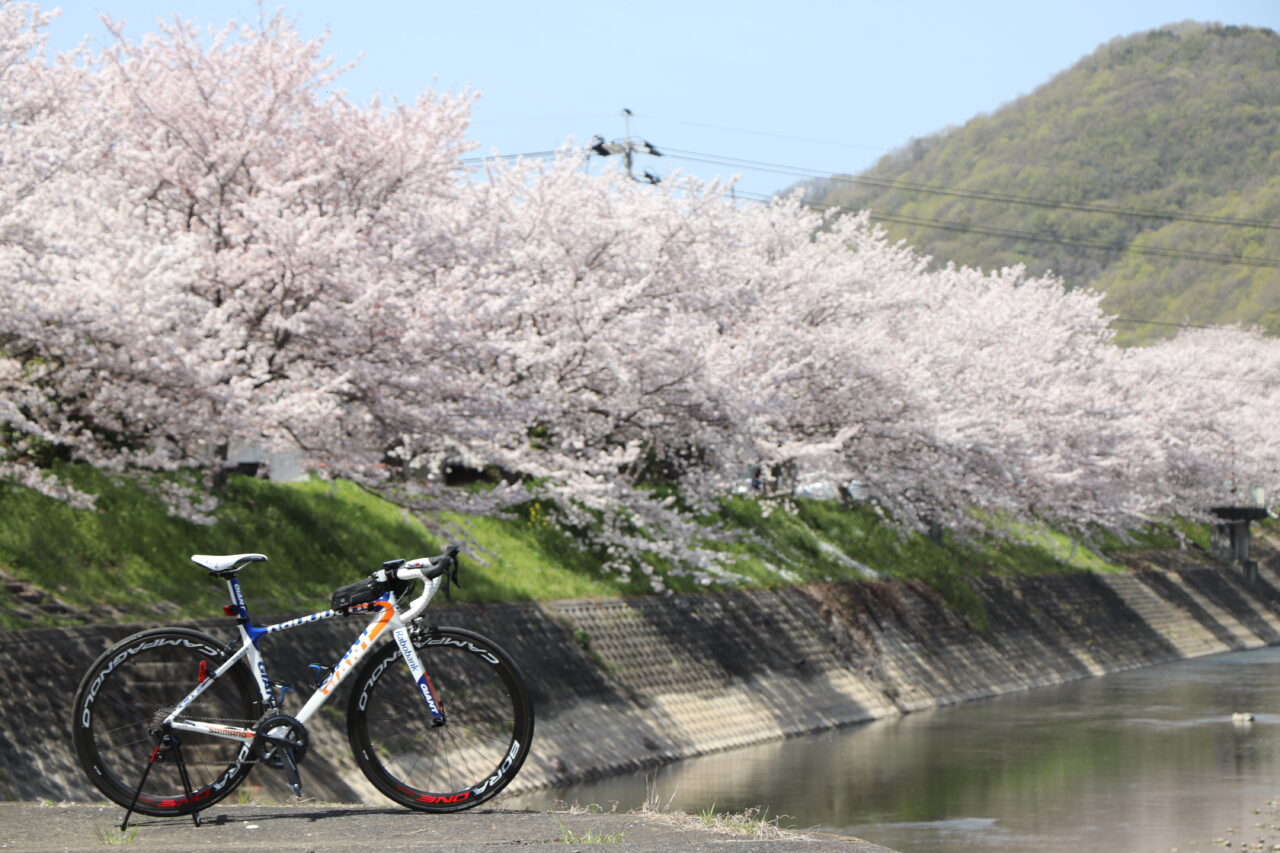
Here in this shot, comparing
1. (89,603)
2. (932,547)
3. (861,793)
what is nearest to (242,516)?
(89,603)

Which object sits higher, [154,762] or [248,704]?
[248,704]

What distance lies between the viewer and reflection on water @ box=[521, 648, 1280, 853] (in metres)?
18.3

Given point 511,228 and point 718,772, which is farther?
point 511,228

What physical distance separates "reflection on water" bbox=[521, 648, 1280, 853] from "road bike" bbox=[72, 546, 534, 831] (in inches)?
267

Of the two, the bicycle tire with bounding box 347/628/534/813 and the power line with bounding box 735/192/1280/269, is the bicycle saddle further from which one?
the power line with bounding box 735/192/1280/269

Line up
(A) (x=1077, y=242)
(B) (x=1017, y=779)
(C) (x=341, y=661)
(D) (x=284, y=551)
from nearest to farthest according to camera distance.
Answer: (C) (x=341, y=661)
(D) (x=284, y=551)
(B) (x=1017, y=779)
(A) (x=1077, y=242)

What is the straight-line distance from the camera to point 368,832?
690 centimetres

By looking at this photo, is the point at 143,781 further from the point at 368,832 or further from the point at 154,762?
the point at 368,832

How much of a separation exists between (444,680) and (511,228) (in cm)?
1782

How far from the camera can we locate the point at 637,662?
24.3 m

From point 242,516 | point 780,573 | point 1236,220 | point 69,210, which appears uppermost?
point 1236,220

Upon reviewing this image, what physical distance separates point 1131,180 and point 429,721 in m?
144

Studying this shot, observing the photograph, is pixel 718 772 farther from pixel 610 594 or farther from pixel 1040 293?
pixel 1040 293

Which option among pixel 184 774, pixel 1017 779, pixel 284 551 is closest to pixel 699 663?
pixel 1017 779
